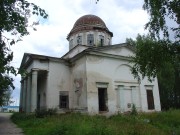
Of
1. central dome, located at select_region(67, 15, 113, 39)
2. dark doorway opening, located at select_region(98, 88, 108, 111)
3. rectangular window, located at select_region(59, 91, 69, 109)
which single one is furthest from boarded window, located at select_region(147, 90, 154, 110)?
central dome, located at select_region(67, 15, 113, 39)

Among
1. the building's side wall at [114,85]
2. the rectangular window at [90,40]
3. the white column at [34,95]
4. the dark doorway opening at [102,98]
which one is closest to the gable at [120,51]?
the building's side wall at [114,85]

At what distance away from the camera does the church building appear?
2056 cm

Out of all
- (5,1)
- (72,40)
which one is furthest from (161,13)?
(72,40)

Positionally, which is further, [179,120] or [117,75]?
[117,75]

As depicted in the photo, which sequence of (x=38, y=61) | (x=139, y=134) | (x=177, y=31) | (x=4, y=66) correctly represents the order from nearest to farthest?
(x=4, y=66) → (x=139, y=134) → (x=177, y=31) → (x=38, y=61)

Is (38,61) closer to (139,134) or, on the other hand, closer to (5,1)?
(139,134)

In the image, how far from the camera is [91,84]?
66.7ft

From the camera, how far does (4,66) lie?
233 inches

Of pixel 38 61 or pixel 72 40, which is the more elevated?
pixel 72 40

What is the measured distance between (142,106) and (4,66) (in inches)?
743

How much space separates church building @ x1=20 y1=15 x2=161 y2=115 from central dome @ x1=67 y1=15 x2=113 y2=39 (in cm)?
578

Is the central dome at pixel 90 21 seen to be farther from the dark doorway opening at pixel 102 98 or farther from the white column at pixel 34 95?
the white column at pixel 34 95

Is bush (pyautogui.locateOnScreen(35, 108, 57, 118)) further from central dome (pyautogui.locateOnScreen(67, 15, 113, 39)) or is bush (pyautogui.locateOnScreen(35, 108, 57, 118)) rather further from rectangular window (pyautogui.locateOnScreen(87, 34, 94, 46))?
central dome (pyautogui.locateOnScreen(67, 15, 113, 39))

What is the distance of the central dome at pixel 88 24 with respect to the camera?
91.4ft
